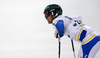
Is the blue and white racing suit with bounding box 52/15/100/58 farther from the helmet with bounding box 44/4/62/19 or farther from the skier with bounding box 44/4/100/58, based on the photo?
the helmet with bounding box 44/4/62/19

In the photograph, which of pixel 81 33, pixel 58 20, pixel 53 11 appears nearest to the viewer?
pixel 81 33

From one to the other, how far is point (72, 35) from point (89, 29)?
35cm

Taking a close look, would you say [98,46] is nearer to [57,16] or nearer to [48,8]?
[57,16]

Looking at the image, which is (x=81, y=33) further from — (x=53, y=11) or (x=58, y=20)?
(x=53, y=11)

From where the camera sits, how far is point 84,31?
3.73 meters

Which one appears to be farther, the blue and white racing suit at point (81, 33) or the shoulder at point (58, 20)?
the shoulder at point (58, 20)

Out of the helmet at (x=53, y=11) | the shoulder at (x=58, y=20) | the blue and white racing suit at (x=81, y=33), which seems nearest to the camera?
the blue and white racing suit at (x=81, y=33)

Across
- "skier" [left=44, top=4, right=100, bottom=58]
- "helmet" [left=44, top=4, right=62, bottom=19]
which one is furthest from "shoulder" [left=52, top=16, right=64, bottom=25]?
"helmet" [left=44, top=4, right=62, bottom=19]

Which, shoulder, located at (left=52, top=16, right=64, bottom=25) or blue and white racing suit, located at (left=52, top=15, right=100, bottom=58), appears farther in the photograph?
shoulder, located at (left=52, top=16, right=64, bottom=25)

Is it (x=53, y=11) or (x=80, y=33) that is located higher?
(x=53, y=11)

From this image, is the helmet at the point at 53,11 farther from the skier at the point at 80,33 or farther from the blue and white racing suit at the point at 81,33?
the blue and white racing suit at the point at 81,33

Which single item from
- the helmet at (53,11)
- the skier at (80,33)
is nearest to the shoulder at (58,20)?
the skier at (80,33)

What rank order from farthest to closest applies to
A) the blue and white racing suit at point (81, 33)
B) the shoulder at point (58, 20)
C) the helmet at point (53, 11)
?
1. the helmet at point (53, 11)
2. the shoulder at point (58, 20)
3. the blue and white racing suit at point (81, 33)

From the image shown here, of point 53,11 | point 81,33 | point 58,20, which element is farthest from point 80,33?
point 53,11
